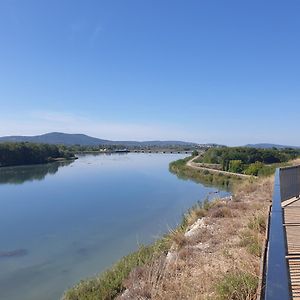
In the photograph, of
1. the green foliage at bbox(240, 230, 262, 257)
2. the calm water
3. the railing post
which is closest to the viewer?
the railing post

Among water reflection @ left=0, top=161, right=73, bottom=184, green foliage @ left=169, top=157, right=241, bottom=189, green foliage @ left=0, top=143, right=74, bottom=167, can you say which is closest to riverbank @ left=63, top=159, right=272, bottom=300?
green foliage @ left=169, top=157, right=241, bottom=189

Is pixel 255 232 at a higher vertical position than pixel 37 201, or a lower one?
higher

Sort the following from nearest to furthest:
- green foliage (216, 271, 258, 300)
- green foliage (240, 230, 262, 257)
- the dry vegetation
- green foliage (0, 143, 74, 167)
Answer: green foliage (216, 271, 258, 300), the dry vegetation, green foliage (240, 230, 262, 257), green foliage (0, 143, 74, 167)

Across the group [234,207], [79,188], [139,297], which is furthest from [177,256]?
[79,188]

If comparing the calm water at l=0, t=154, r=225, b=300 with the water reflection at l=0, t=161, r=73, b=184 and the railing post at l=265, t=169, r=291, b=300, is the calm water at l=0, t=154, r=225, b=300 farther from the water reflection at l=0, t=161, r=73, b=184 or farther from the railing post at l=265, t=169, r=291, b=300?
the water reflection at l=0, t=161, r=73, b=184

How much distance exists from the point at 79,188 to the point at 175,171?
23641mm

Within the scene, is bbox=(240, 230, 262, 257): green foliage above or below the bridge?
below

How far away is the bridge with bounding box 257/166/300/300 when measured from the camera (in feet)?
4.85

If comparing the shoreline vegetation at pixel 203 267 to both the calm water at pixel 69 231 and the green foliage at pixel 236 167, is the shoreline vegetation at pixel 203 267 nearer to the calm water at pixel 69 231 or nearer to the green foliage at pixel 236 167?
the calm water at pixel 69 231

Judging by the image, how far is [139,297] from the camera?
449 centimetres

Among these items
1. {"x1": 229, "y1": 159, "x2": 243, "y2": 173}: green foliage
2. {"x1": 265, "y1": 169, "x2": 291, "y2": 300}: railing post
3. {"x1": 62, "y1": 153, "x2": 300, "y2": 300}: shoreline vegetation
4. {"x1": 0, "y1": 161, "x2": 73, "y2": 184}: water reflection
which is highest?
{"x1": 265, "y1": 169, "x2": 291, "y2": 300}: railing post

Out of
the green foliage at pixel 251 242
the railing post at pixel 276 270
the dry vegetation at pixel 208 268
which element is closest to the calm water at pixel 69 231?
the dry vegetation at pixel 208 268

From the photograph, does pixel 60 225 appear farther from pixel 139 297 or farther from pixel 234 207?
pixel 139 297

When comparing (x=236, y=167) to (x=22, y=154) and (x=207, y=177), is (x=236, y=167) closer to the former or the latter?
(x=207, y=177)
